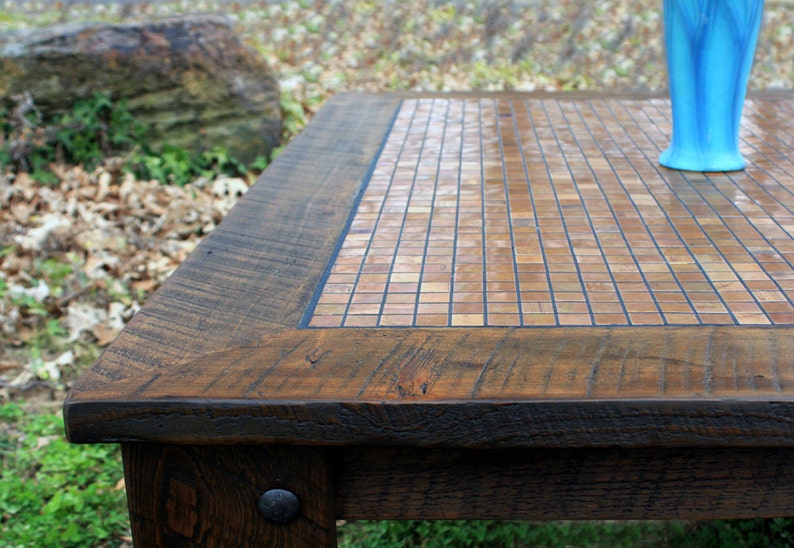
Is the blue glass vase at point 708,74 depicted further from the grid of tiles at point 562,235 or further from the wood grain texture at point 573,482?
the wood grain texture at point 573,482

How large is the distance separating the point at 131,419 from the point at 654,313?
522mm

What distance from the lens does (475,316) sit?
3.11 ft

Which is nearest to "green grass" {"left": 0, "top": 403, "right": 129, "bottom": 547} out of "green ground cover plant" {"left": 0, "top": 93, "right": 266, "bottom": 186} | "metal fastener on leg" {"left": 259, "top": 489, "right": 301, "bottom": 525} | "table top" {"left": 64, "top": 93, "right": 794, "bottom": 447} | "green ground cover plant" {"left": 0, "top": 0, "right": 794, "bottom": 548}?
"green ground cover plant" {"left": 0, "top": 0, "right": 794, "bottom": 548}

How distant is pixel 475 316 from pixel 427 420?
189 mm

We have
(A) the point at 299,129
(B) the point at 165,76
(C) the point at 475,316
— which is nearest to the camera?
(C) the point at 475,316

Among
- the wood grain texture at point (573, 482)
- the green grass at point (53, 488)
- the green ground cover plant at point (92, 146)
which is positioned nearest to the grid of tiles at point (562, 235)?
the wood grain texture at point (573, 482)

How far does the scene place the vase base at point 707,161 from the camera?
1531mm

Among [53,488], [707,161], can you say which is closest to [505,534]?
[707,161]

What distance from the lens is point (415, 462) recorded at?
875 mm

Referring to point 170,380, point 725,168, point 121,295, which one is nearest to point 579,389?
point 170,380

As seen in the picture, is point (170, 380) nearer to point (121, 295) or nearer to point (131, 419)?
point (131, 419)

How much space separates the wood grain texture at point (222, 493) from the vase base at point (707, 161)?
0.94 metres

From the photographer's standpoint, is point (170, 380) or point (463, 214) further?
point (463, 214)

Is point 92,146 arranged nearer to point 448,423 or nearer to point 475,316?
point 475,316
